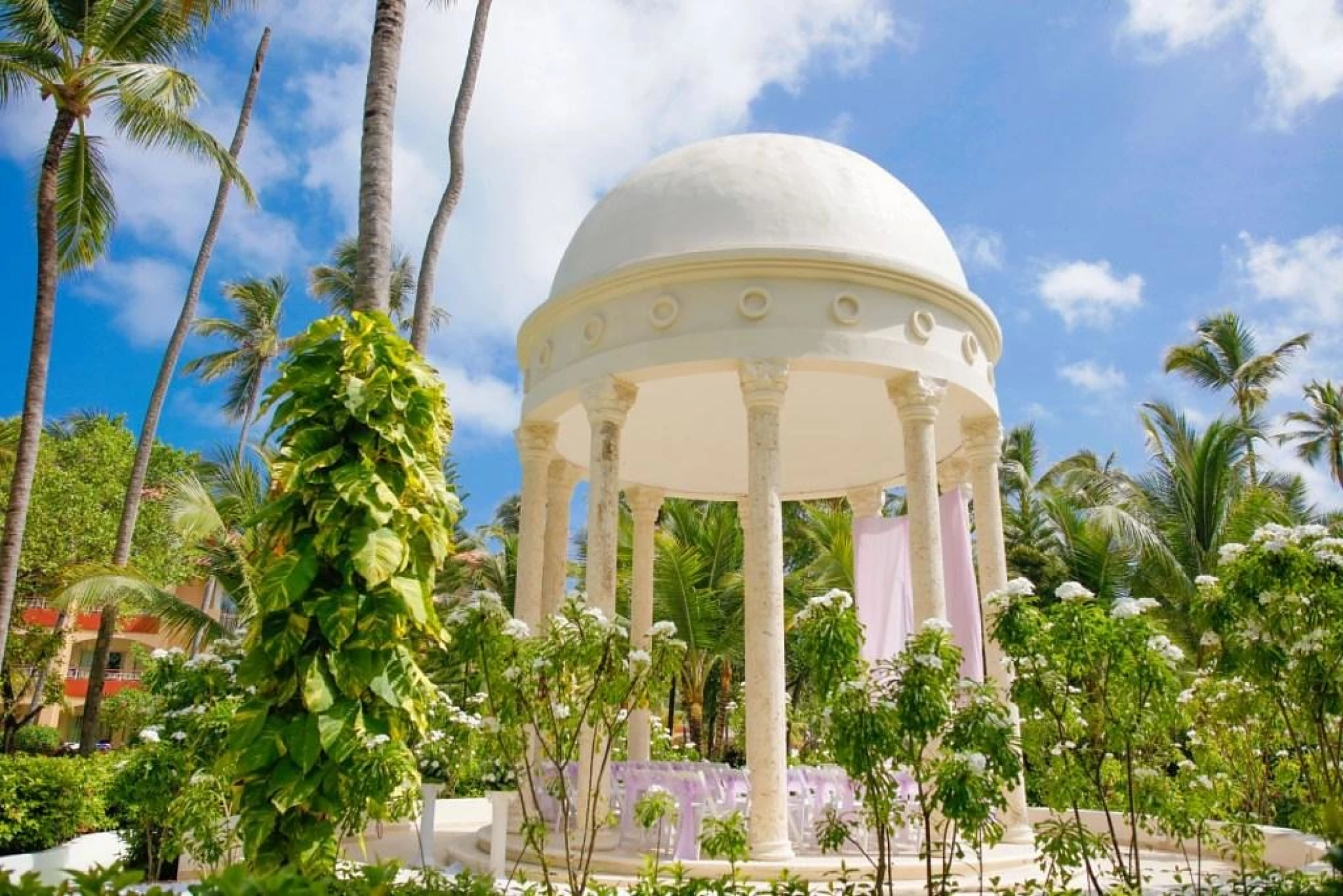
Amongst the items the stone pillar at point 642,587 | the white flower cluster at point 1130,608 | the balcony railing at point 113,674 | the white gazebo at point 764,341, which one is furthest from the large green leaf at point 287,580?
the balcony railing at point 113,674

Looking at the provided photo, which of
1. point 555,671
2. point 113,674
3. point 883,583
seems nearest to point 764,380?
point 555,671

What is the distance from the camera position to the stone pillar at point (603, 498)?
14742 millimetres

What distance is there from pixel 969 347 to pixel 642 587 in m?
8.61

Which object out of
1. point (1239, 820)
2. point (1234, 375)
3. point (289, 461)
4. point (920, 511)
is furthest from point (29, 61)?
point (1234, 375)

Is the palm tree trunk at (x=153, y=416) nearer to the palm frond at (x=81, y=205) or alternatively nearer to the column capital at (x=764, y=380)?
the palm frond at (x=81, y=205)

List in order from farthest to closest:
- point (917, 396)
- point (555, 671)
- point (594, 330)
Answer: point (594, 330), point (917, 396), point (555, 671)

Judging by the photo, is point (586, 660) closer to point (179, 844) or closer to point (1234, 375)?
point (179, 844)

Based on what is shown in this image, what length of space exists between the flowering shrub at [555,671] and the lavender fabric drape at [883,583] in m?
8.14

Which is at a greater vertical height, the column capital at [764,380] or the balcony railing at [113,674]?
the column capital at [764,380]

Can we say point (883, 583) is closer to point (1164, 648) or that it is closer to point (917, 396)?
point (917, 396)

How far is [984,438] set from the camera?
56.1ft

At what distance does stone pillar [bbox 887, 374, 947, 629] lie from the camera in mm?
14445

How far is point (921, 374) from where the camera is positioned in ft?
49.3

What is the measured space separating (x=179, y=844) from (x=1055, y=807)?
30.5 ft
